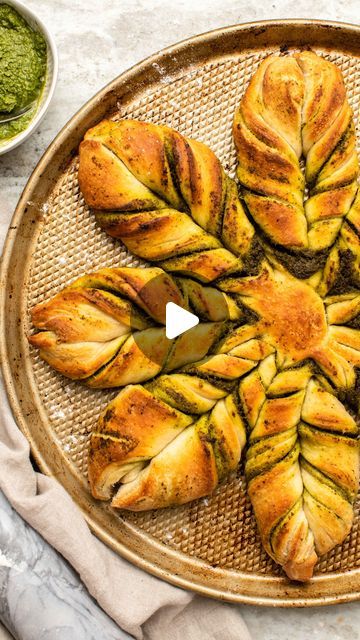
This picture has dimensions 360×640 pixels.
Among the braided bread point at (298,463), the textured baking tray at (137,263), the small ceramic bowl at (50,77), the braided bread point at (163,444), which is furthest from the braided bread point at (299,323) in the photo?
the small ceramic bowl at (50,77)

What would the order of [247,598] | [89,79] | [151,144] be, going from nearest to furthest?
[151,144] → [247,598] → [89,79]

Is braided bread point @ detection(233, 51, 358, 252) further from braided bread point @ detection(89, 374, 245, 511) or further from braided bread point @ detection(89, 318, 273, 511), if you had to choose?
braided bread point @ detection(89, 374, 245, 511)

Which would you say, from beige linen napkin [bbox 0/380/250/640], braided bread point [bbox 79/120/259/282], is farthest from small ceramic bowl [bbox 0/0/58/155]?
beige linen napkin [bbox 0/380/250/640]

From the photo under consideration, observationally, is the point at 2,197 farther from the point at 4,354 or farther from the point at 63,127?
the point at 4,354

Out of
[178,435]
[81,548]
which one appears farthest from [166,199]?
[81,548]

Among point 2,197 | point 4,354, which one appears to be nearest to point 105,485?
point 4,354

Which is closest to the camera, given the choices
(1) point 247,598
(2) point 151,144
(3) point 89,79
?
(2) point 151,144
